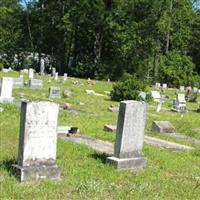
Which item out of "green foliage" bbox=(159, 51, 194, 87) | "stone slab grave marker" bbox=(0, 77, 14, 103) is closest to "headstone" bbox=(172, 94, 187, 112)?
"stone slab grave marker" bbox=(0, 77, 14, 103)

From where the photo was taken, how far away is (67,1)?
165 ft

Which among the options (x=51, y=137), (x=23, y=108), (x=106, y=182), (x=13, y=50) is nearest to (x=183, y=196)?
(x=106, y=182)

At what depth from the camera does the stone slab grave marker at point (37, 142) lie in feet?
26.4

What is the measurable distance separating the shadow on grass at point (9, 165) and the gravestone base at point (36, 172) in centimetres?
8

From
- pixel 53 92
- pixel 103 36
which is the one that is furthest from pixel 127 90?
pixel 103 36

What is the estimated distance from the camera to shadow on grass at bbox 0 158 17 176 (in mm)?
8119

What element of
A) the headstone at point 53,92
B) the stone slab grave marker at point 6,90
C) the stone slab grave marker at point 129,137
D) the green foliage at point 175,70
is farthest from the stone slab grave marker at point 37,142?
the green foliage at point 175,70

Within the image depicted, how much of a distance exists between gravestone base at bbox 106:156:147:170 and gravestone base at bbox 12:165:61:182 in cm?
140

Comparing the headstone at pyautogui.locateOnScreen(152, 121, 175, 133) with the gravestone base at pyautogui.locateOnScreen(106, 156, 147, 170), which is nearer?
the gravestone base at pyautogui.locateOnScreen(106, 156, 147, 170)

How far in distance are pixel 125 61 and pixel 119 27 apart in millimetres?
3349

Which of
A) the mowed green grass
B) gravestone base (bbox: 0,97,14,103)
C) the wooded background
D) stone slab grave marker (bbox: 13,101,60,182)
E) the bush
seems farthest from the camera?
the wooded background

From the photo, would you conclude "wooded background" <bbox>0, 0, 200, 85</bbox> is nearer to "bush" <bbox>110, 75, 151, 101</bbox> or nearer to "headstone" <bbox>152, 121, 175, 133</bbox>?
"bush" <bbox>110, 75, 151, 101</bbox>

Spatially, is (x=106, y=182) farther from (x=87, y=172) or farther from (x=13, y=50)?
(x=13, y=50)

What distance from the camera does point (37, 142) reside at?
26.9 feet
